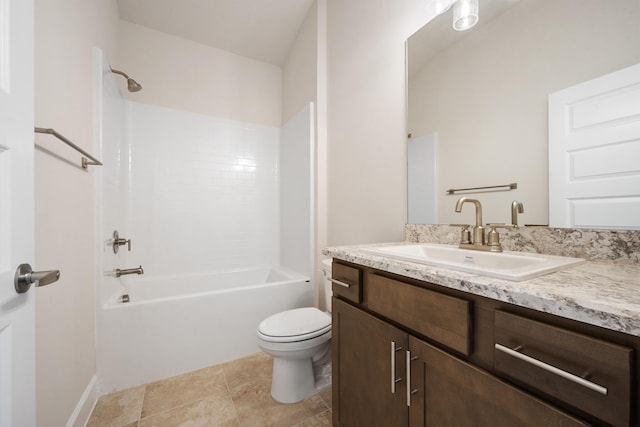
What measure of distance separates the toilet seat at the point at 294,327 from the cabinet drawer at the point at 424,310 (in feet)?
2.12

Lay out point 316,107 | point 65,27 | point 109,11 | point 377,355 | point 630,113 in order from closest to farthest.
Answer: point 630,113 < point 377,355 < point 65,27 < point 109,11 < point 316,107

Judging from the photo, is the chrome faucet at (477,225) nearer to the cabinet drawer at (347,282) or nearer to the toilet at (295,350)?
the cabinet drawer at (347,282)

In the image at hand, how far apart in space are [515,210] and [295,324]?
4.01 ft

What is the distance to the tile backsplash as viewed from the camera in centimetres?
72

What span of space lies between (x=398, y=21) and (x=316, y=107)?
0.85 m

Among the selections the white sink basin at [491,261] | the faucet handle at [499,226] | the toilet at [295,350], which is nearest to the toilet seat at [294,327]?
the toilet at [295,350]

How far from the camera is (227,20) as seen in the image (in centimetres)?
219

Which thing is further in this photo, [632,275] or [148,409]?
[148,409]

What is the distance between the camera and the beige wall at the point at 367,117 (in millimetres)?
1411

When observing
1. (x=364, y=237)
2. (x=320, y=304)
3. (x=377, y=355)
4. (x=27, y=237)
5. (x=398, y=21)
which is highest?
(x=398, y=21)

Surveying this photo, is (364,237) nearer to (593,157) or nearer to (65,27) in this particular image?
(593,157)

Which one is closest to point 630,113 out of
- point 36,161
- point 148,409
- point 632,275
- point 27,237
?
point 632,275

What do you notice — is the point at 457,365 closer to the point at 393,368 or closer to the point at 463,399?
the point at 463,399

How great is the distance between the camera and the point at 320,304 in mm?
2143
